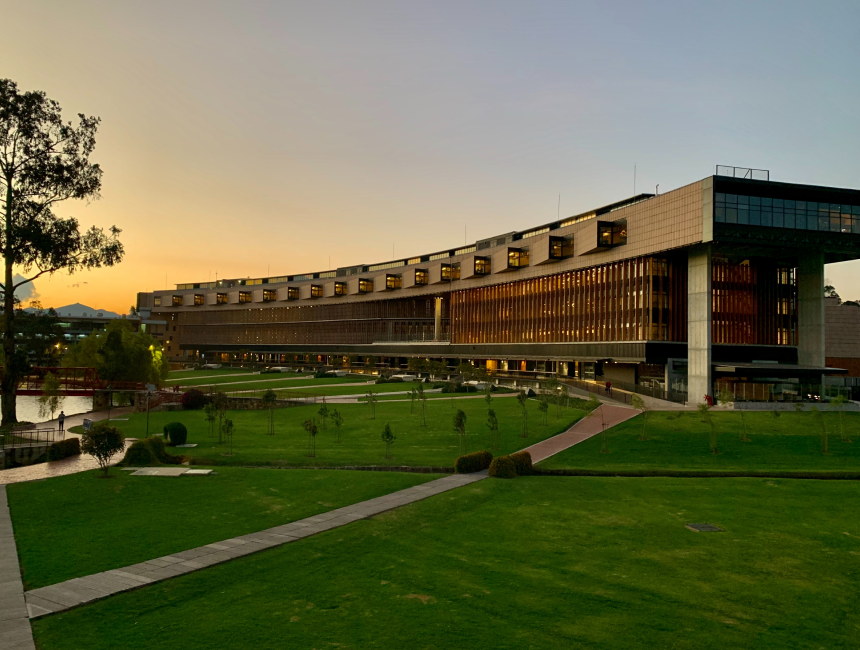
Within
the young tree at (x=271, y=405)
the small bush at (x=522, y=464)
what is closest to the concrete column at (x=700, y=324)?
the small bush at (x=522, y=464)

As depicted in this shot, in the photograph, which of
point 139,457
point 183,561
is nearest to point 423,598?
point 183,561

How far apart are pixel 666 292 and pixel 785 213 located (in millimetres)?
13472

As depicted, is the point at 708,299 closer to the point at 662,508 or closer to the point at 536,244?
the point at 536,244

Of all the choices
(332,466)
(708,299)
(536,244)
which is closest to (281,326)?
(536,244)

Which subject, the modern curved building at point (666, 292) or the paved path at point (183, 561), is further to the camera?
the modern curved building at point (666, 292)

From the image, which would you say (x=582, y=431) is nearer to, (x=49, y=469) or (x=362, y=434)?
(x=362, y=434)

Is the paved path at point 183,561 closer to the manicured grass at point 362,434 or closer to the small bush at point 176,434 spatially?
the manicured grass at point 362,434

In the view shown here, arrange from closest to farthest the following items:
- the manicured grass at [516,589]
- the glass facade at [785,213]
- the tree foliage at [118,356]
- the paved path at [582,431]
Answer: the manicured grass at [516,589] → the paved path at [582,431] → the glass facade at [785,213] → the tree foliage at [118,356]

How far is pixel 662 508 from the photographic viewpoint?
19.4 m

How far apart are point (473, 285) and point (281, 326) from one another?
67.8 meters

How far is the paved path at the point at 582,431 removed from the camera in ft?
101

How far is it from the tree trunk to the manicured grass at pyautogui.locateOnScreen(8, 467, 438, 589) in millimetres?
20897

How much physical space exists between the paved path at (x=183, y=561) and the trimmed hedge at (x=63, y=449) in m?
16.0

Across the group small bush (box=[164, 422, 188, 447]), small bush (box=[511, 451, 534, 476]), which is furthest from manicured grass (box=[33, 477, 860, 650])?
small bush (box=[164, 422, 188, 447])
